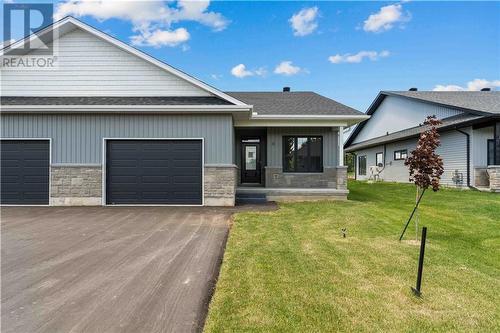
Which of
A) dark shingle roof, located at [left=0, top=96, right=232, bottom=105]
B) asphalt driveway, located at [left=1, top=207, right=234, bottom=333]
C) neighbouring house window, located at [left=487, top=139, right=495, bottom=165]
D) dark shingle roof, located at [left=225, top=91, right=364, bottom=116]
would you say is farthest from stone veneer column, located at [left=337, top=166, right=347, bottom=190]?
neighbouring house window, located at [left=487, top=139, right=495, bottom=165]

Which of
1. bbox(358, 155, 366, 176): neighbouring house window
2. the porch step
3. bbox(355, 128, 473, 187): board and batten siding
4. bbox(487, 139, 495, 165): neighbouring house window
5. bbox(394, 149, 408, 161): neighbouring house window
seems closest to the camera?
the porch step

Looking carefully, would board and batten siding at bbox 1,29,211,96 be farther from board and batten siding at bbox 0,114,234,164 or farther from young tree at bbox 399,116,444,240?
young tree at bbox 399,116,444,240

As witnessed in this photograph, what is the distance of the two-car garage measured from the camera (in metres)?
10.1

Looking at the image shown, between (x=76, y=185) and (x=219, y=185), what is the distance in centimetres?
491

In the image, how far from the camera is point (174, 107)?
9.67 meters

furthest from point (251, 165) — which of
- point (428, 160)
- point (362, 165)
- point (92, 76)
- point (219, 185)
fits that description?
point (362, 165)

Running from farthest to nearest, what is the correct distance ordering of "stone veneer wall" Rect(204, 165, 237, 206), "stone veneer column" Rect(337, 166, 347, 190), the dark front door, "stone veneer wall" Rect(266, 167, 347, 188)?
1. the dark front door
2. "stone veneer wall" Rect(266, 167, 347, 188)
3. "stone veneer column" Rect(337, 166, 347, 190)
4. "stone veneer wall" Rect(204, 165, 237, 206)

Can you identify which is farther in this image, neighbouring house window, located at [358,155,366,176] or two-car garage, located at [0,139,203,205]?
neighbouring house window, located at [358,155,366,176]

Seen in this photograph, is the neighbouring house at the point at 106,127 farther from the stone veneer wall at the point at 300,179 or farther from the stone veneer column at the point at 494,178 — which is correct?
the stone veneer column at the point at 494,178

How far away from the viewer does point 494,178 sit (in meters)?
13.7

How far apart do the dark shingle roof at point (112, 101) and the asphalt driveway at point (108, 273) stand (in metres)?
4.31

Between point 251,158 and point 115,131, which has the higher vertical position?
point 115,131

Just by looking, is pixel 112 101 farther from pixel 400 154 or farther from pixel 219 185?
pixel 400 154

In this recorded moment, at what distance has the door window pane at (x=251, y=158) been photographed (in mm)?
14806
